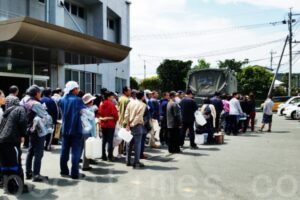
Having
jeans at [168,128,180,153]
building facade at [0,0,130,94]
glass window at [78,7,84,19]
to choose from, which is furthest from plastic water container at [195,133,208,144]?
glass window at [78,7,84,19]

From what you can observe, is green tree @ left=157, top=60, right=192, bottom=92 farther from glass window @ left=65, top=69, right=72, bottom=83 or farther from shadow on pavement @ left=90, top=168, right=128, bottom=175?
shadow on pavement @ left=90, top=168, right=128, bottom=175

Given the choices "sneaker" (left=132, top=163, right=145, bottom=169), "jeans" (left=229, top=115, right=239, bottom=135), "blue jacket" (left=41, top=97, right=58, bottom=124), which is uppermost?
"blue jacket" (left=41, top=97, right=58, bottom=124)

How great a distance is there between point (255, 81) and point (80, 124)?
55.0m

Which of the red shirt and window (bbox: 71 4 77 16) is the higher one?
window (bbox: 71 4 77 16)

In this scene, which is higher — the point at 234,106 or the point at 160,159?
the point at 234,106

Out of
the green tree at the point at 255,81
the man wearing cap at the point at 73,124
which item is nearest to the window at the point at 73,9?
the man wearing cap at the point at 73,124

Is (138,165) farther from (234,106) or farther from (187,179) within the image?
(234,106)

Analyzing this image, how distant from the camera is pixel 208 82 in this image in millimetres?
21734

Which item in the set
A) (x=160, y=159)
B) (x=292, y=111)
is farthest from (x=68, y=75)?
(x=292, y=111)

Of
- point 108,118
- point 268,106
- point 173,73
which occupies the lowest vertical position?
point 108,118

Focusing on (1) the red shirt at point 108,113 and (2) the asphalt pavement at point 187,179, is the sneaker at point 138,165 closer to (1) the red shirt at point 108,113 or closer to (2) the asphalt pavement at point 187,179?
(2) the asphalt pavement at point 187,179

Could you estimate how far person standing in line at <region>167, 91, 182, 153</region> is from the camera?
11.4 m

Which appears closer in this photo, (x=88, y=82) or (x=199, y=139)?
(x=199, y=139)

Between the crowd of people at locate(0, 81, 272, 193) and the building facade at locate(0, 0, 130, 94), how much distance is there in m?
2.57
